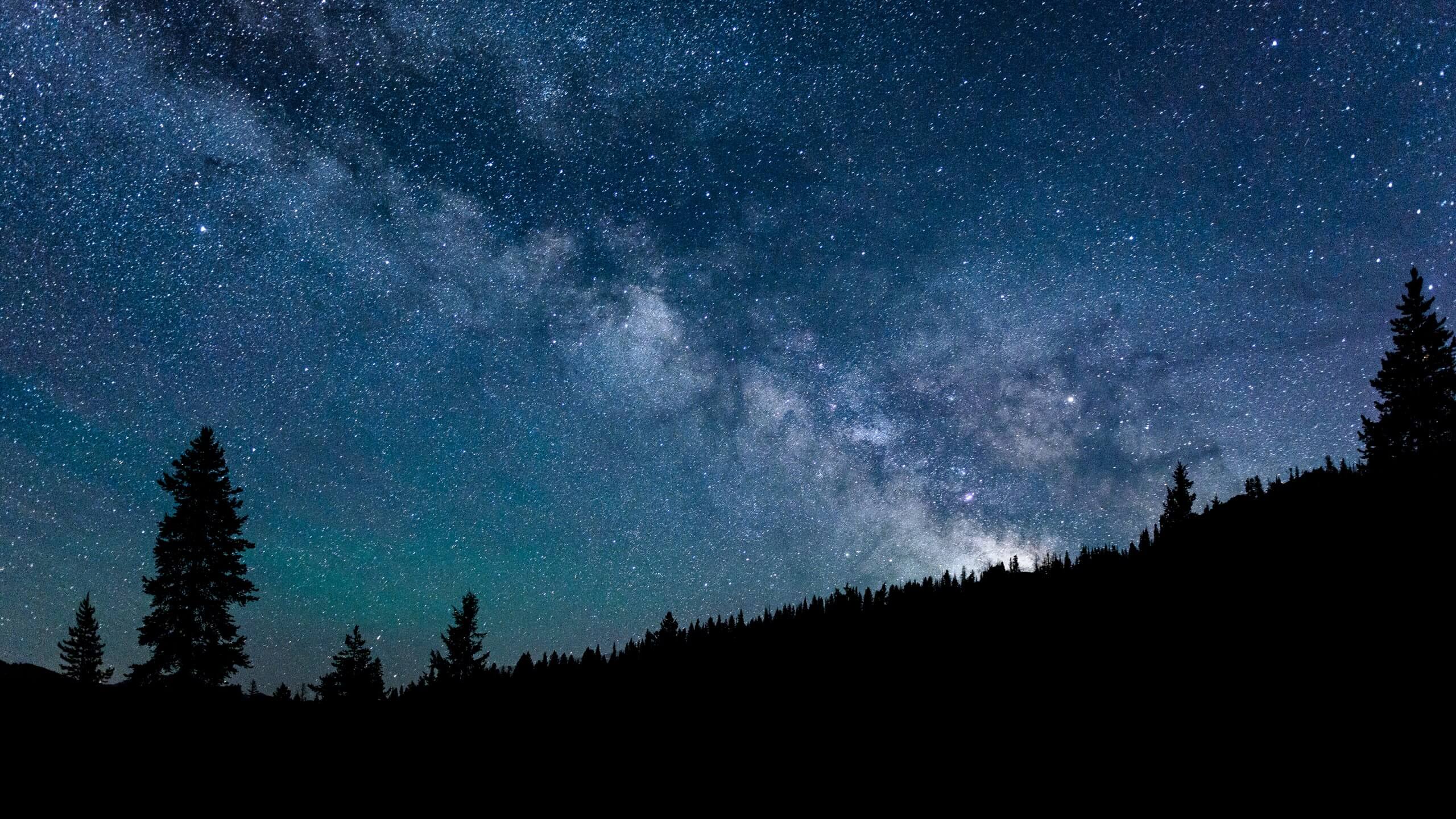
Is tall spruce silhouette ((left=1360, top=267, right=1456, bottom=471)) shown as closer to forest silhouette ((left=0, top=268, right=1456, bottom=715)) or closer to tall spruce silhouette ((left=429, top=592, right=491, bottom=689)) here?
forest silhouette ((left=0, top=268, right=1456, bottom=715))

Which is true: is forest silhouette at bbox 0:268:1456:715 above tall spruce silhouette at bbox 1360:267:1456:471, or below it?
below

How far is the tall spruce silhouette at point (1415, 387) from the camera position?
25.6m

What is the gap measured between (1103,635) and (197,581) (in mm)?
31717

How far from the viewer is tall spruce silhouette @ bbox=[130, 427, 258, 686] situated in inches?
999

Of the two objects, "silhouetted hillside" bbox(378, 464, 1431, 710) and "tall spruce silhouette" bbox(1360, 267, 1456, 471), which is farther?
"tall spruce silhouette" bbox(1360, 267, 1456, 471)

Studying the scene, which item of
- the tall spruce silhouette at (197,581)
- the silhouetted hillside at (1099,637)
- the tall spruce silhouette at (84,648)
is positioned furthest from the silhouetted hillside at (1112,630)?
the tall spruce silhouette at (84,648)

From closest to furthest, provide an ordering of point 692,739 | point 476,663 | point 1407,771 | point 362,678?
point 1407,771, point 692,739, point 362,678, point 476,663

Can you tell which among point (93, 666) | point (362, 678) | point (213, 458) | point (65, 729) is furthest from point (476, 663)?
point (65, 729)

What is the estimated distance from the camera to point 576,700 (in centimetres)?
1127

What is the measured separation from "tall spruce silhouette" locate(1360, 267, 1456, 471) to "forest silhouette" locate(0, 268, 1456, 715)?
67.3ft

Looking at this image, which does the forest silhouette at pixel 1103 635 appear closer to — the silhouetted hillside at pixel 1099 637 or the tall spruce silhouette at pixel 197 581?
the silhouetted hillside at pixel 1099 637

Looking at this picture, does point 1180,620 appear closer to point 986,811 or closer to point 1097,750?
point 1097,750

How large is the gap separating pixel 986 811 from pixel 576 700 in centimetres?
772

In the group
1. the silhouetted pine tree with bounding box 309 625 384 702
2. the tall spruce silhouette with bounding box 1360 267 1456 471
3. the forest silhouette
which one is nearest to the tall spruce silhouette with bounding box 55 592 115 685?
the silhouetted pine tree with bounding box 309 625 384 702
